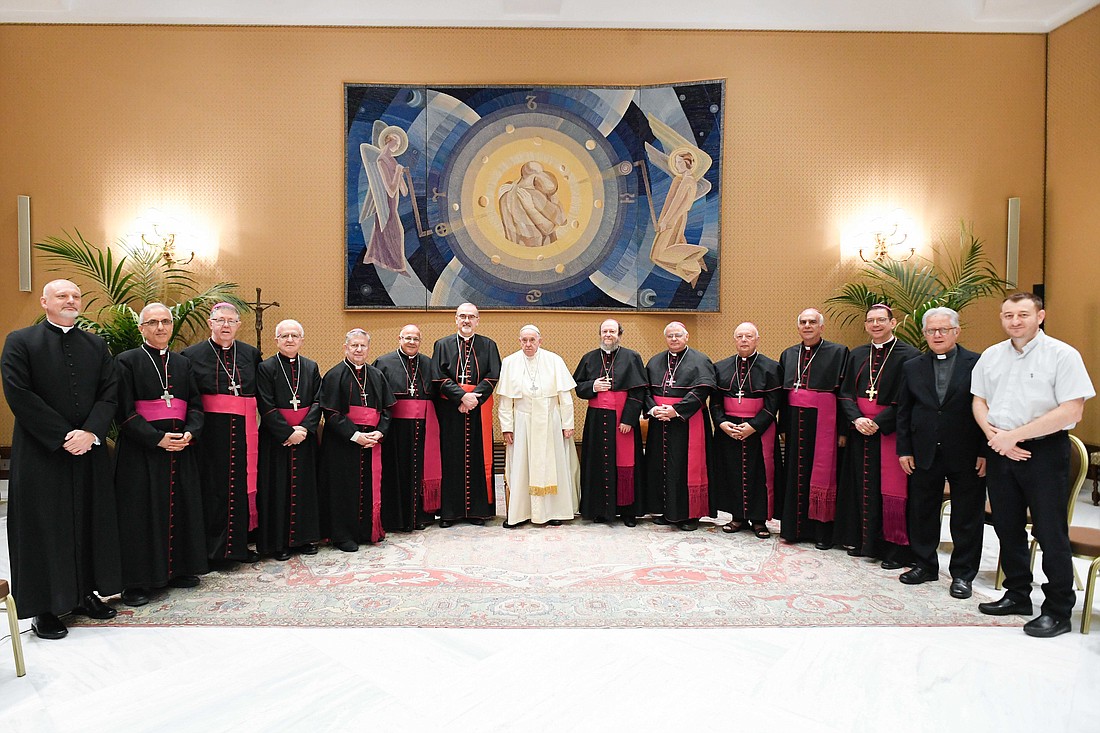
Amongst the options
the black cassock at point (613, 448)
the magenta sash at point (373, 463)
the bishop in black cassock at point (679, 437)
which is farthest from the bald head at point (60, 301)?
the bishop in black cassock at point (679, 437)

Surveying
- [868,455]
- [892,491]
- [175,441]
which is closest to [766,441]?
[868,455]

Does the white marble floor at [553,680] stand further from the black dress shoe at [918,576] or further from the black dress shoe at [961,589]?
the black dress shoe at [918,576]

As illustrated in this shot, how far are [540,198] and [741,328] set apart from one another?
3135 millimetres

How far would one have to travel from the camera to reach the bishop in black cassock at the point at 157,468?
419 centimetres

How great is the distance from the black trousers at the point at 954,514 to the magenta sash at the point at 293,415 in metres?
4.30

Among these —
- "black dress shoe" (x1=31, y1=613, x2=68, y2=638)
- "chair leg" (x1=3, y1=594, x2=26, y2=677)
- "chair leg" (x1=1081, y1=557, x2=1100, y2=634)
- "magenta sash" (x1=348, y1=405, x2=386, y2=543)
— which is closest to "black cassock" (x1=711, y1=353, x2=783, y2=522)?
"chair leg" (x1=1081, y1=557, x2=1100, y2=634)

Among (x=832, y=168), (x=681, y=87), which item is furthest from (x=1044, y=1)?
(x=681, y=87)

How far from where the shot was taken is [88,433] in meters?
3.83

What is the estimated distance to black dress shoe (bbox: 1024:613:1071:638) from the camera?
146 inches

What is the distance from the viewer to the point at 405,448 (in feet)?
19.7

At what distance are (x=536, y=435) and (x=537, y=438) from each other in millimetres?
28

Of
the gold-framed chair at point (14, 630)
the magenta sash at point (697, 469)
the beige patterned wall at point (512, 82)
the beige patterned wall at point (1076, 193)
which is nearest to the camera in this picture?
the gold-framed chair at point (14, 630)

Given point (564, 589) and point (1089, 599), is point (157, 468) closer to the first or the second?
point (564, 589)

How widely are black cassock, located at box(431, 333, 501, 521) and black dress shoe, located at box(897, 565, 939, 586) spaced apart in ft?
10.8
